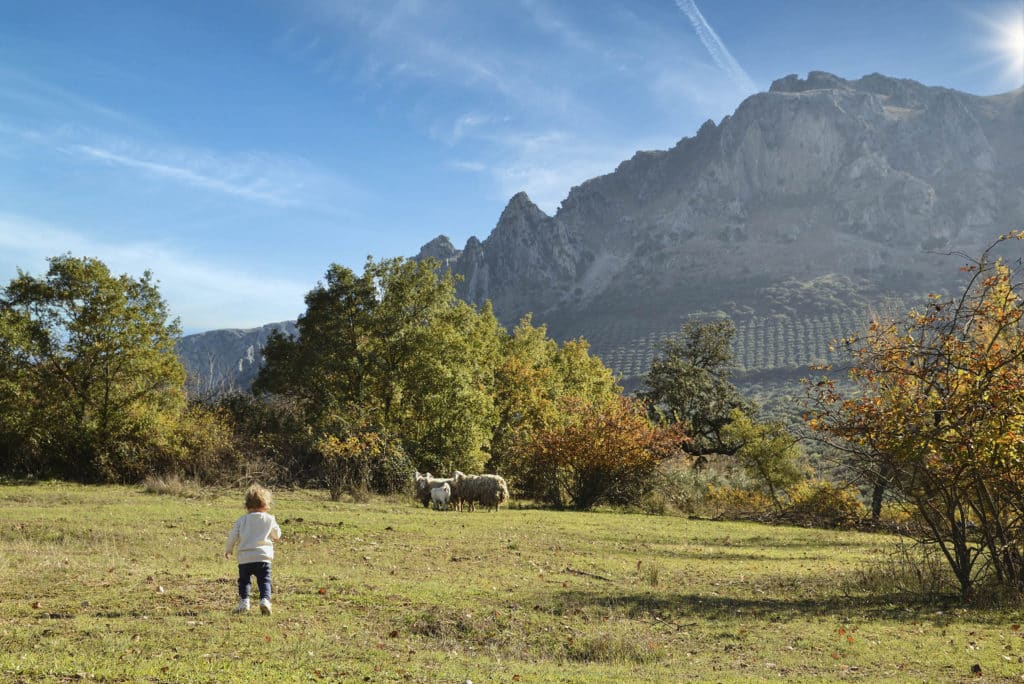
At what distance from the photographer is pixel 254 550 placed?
9.24 m

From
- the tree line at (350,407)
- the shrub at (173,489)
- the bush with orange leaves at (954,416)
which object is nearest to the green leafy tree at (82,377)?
the tree line at (350,407)

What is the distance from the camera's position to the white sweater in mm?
9242

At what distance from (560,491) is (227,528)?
19.2 metres

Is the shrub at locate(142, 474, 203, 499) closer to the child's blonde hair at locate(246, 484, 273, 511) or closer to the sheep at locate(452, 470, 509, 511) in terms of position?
the sheep at locate(452, 470, 509, 511)

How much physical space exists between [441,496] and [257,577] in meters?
17.3

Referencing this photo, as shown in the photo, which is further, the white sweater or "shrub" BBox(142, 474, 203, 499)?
"shrub" BBox(142, 474, 203, 499)

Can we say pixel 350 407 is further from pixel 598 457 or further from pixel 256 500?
pixel 256 500

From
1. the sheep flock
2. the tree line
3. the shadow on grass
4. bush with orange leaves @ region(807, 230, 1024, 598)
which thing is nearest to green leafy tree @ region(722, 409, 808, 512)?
the tree line

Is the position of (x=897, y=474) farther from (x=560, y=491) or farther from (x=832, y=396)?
(x=560, y=491)

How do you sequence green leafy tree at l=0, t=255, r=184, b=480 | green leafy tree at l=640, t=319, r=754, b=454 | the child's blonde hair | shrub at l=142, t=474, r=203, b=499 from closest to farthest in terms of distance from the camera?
the child's blonde hair
shrub at l=142, t=474, r=203, b=499
green leafy tree at l=0, t=255, r=184, b=480
green leafy tree at l=640, t=319, r=754, b=454

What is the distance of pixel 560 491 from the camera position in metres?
33.5

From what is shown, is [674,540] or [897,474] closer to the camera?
A: [897,474]

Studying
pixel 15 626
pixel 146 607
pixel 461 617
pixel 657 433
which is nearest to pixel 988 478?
pixel 461 617

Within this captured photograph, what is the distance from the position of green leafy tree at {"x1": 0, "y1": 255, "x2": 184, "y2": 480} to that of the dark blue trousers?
86.6 feet
